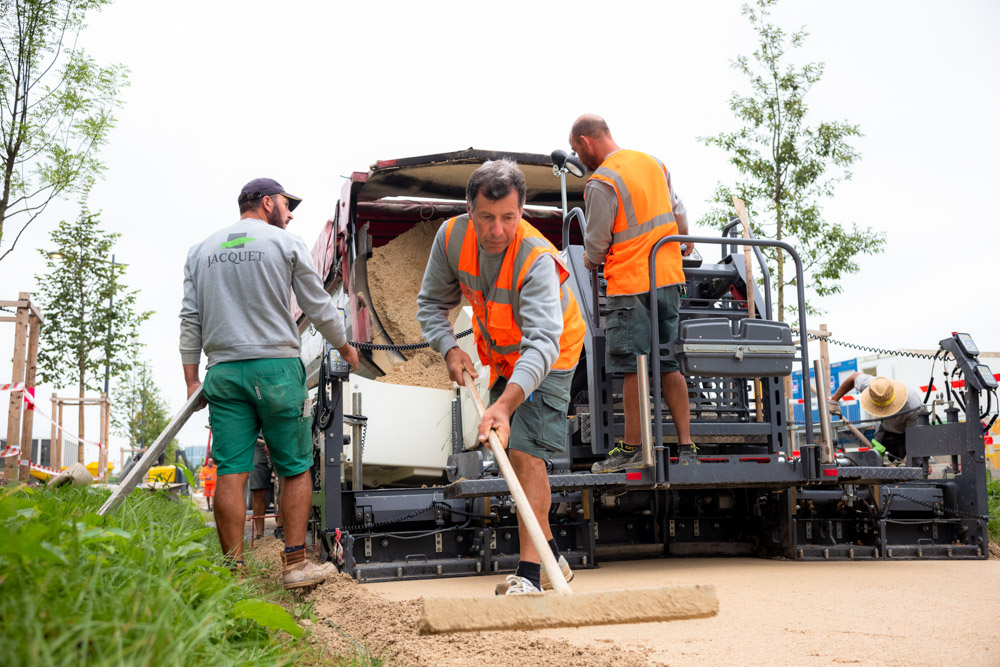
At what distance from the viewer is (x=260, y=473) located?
7012 mm

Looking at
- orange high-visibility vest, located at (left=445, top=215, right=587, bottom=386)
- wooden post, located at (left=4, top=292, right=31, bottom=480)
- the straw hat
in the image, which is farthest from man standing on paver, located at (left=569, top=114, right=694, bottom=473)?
wooden post, located at (left=4, top=292, right=31, bottom=480)

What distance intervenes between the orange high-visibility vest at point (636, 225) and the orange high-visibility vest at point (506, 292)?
108cm

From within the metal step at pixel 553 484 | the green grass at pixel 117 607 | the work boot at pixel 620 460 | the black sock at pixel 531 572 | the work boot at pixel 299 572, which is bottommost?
the work boot at pixel 299 572

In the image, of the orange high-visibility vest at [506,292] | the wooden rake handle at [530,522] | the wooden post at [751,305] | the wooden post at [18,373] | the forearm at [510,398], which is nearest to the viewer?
the wooden rake handle at [530,522]

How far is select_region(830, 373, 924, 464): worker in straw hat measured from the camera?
8656 millimetres

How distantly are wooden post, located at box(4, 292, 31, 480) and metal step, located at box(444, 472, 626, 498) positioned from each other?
7640 millimetres

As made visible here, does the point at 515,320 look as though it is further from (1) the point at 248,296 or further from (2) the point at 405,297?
(2) the point at 405,297

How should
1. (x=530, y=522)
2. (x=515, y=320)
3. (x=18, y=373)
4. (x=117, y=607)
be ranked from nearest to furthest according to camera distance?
1. (x=117, y=607)
2. (x=530, y=522)
3. (x=515, y=320)
4. (x=18, y=373)

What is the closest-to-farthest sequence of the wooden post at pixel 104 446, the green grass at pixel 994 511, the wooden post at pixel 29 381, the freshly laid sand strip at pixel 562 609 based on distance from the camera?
the freshly laid sand strip at pixel 562 609 < the green grass at pixel 994 511 < the wooden post at pixel 29 381 < the wooden post at pixel 104 446

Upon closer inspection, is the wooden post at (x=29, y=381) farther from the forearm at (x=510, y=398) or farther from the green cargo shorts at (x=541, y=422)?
the forearm at (x=510, y=398)

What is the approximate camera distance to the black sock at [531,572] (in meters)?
3.31

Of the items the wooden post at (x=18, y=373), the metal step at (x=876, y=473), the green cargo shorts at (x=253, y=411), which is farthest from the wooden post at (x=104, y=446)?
the metal step at (x=876, y=473)

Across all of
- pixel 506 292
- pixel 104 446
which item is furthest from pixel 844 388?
pixel 104 446

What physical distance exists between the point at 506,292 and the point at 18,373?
8750 millimetres
